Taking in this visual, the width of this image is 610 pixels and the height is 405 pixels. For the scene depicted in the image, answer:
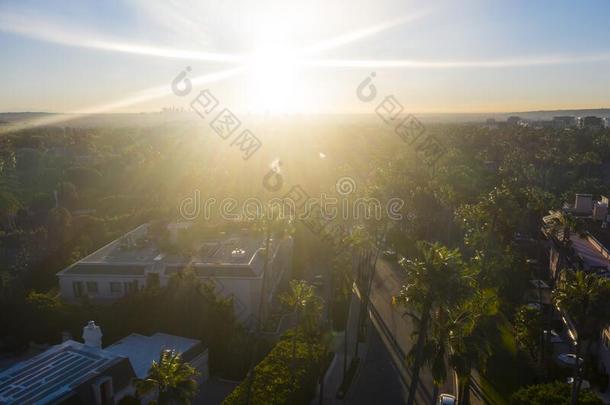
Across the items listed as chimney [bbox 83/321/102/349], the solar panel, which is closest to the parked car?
the solar panel

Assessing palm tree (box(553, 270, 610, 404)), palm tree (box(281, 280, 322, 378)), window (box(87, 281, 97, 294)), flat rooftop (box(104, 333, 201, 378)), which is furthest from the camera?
window (box(87, 281, 97, 294))

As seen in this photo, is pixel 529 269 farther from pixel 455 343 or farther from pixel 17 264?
pixel 17 264

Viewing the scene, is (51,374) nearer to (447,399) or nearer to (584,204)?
(447,399)

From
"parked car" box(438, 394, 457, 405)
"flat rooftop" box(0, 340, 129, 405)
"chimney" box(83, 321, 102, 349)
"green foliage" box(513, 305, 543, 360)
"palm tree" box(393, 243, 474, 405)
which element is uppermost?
"palm tree" box(393, 243, 474, 405)

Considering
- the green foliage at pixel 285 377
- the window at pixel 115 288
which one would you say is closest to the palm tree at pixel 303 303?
the green foliage at pixel 285 377

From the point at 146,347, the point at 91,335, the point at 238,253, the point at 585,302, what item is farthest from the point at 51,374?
the point at 585,302

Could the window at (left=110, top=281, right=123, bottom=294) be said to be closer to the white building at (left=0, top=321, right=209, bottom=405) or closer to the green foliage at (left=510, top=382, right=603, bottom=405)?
the white building at (left=0, top=321, right=209, bottom=405)

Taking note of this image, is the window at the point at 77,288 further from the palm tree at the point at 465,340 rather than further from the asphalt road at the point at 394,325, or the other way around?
the palm tree at the point at 465,340
